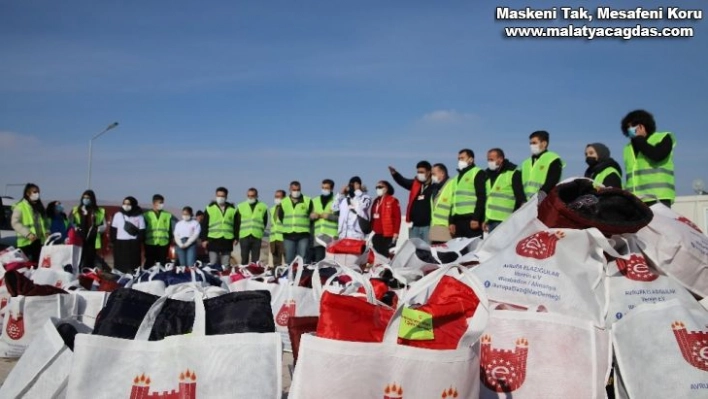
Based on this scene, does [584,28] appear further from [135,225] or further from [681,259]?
[135,225]

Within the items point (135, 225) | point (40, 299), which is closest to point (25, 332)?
point (40, 299)

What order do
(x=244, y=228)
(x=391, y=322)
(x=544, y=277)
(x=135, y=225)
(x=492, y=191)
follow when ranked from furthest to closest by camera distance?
(x=244, y=228), (x=135, y=225), (x=492, y=191), (x=544, y=277), (x=391, y=322)

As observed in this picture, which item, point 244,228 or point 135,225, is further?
point 244,228

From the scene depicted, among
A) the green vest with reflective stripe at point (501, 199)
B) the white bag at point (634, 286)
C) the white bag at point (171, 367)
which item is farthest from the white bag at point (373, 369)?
the green vest with reflective stripe at point (501, 199)

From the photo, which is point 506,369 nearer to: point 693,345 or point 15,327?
point 693,345

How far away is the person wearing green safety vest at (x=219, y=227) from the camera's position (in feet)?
47.5

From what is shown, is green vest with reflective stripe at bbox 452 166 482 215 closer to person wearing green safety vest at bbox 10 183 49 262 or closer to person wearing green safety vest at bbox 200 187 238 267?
person wearing green safety vest at bbox 200 187 238 267

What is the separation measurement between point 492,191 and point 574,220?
17.7 feet

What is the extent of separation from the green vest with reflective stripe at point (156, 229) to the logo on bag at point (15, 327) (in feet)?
27.9

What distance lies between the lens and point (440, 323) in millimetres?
2693

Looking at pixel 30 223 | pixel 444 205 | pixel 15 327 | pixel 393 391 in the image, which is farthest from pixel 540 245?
pixel 30 223

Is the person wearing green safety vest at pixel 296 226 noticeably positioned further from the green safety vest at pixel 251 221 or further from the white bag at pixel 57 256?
the white bag at pixel 57 256

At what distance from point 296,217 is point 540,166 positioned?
21.4 ft

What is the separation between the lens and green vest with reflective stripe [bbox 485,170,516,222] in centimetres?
888
